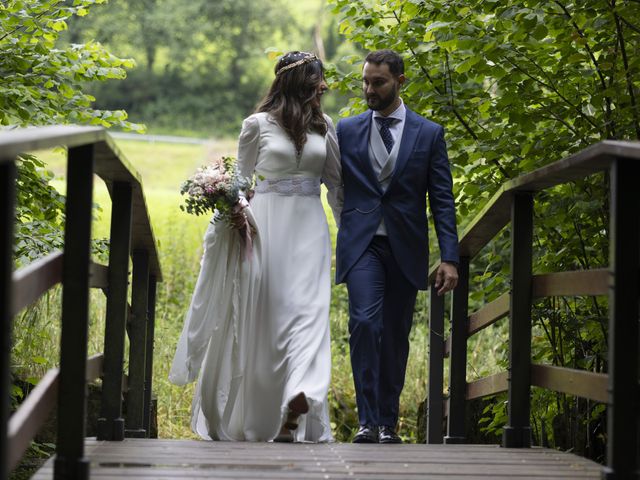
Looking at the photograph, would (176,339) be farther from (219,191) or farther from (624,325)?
(624,325)

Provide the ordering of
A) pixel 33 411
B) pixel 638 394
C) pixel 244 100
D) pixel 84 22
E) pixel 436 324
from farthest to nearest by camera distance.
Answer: pixel 244 100
pixel 84 22
pixel 436 324
pixel 638 394
pixel 33 411

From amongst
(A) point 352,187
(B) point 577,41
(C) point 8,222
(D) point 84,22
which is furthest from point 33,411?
(D) point 84,22

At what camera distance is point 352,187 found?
19.8 feet

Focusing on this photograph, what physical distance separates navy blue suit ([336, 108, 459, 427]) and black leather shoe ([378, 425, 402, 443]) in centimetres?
4

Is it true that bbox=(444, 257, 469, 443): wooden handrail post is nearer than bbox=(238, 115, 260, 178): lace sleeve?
No

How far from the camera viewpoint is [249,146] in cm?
607

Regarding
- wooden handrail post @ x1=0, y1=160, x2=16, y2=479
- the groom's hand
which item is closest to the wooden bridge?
wooden handrail post @ x1=0, y1=160, x2=16, y2=479

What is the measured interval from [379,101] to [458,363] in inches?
63.2

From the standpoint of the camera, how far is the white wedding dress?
6.01 m

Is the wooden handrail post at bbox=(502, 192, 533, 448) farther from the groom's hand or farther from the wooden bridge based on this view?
the groom's hand

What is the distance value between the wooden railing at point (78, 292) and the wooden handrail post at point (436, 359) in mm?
1829

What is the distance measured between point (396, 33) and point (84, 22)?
108 ft

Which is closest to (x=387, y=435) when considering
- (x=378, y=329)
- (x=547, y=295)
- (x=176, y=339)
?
(x=378, y=329)

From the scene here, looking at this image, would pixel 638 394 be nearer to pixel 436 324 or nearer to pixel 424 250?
pixel 424 250
